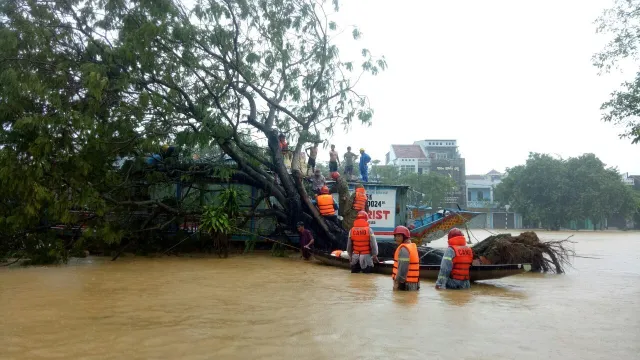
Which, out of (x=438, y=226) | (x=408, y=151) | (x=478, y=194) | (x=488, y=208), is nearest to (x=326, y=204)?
(x=438, y=226)

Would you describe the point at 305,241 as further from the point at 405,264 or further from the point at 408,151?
the point at 408,151

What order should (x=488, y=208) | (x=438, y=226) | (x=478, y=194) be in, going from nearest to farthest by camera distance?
(x=438, y=226) < (x=488, y=208) < (x=478, y=194)

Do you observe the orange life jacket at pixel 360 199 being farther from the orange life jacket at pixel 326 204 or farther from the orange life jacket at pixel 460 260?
the orange life jacket at pixel 460 260

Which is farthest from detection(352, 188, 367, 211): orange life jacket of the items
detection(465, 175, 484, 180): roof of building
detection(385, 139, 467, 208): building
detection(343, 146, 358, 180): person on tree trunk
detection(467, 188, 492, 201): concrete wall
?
detection(465, 175, 484, 180): roof of building

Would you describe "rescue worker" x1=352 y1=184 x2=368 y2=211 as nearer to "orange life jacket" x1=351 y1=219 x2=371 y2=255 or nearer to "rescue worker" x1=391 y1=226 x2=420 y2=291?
"orange life jacket" x1=351 y1=219 x2=371 y2=255

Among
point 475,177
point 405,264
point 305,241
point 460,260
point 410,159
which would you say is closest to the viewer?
point 405,264

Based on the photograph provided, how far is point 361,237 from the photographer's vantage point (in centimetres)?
1068

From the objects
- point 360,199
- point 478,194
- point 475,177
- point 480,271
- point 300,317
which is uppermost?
point 475,177

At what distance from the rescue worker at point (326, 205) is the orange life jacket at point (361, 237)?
335 centimetres

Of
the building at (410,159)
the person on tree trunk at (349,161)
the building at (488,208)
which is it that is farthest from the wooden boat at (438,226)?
the building at (488,208)

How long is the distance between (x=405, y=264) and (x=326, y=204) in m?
6.17

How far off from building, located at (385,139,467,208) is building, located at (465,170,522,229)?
2931mm

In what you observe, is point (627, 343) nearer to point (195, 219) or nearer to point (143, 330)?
point (143, 330)

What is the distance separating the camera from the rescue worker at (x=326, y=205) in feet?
46.1
